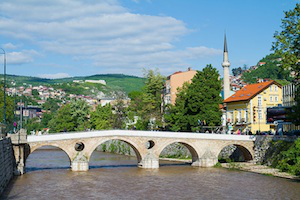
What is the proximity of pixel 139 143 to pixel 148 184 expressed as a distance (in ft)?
29.3

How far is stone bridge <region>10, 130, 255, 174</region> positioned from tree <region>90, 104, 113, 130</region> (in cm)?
3047

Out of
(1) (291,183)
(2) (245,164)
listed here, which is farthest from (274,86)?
(1) (291,183)

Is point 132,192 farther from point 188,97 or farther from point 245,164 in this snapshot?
point 188,97

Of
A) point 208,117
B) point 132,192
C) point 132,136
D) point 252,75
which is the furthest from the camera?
point 252,75

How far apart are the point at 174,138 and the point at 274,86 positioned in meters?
16.9

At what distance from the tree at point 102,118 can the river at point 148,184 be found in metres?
31.7

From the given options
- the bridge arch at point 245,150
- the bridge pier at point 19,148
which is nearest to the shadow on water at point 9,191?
the bridge pier at point 19,148

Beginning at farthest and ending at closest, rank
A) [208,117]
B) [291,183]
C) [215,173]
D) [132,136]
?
[208,117] → [132,136] → [215,173] → [291,183]

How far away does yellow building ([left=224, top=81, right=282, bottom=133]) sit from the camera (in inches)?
1925

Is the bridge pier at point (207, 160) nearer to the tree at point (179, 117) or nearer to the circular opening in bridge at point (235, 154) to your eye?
the circular opening in bridge at point (235, 154)

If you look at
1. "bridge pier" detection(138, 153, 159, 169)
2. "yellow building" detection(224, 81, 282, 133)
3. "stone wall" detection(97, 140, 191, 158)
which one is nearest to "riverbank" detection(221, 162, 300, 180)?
"bridge pier" detection(138, 153, 159, 169)

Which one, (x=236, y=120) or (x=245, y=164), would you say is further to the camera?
(x=236, y=120)

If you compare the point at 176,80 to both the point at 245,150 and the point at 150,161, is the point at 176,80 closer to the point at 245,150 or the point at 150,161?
the point at 245,150

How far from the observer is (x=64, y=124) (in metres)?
75.4
